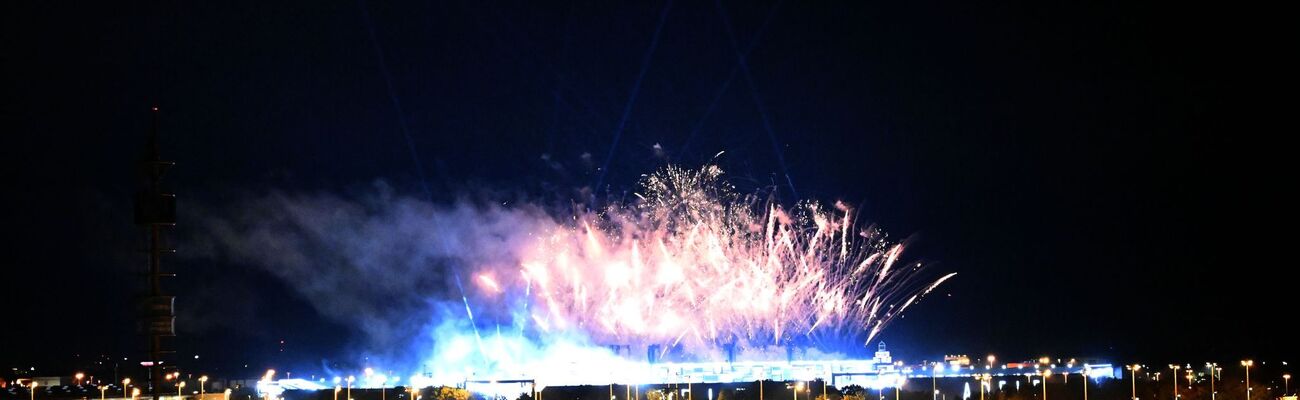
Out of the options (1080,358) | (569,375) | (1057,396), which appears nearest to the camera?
(1057,396)

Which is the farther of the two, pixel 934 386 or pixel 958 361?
pixel 958 361

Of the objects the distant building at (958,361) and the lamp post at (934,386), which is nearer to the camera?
the lamp post at (934,386)

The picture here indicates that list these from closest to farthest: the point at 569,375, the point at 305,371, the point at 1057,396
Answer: the point at 1057,396, the point at 569,375, the point at 305,371

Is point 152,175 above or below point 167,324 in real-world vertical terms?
above

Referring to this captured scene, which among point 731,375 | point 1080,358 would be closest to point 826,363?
point 731,375

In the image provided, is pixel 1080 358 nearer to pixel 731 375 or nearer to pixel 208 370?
pixel 731 375

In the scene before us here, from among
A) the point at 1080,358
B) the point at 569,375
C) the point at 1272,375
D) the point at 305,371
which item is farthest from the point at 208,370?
the point at 1272,375

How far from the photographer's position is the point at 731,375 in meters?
74.8

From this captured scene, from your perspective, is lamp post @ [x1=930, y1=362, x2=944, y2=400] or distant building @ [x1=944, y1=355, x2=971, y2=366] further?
distant building @ [x1=944, y1=355, x2=971, y2=366]

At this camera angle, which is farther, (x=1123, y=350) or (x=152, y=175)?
(x=1123, y=350)

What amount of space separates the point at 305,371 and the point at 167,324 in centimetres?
6430

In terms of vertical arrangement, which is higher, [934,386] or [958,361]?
[934,386]

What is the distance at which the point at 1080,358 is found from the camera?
11200 cm

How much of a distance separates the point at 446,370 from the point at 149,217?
38090 mm
